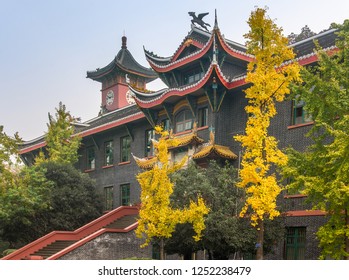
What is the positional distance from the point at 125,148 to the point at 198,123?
7.36m

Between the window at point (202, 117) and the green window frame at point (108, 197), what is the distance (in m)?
8.84

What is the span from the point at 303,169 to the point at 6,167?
37.3ft

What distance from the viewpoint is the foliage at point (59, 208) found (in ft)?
76.7

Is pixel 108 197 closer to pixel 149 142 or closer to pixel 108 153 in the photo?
pixel 108 153

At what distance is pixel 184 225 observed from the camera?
15.8 metres

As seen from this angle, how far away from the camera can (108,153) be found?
1185 inches

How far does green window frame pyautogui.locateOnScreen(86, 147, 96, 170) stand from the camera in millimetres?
31419

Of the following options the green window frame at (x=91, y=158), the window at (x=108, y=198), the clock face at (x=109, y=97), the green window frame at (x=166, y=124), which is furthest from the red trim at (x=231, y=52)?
the clock face at (x=109, y=97)

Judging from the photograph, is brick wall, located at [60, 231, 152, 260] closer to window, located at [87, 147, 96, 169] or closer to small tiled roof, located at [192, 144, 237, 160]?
small tiled roof, located at [192, 144, 237, 160]

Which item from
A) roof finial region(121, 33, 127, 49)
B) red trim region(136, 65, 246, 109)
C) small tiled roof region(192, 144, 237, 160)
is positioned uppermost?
roof finial region(121, 33, 127, 49)

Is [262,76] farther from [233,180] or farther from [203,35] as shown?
[203,35]

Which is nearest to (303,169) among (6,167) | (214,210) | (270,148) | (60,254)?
(270,148)

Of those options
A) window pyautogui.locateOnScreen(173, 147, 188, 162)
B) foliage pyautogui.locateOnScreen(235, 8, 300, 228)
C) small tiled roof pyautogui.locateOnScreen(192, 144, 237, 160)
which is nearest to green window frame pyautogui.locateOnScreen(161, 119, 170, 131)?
window pyautogui.locateOnScreen(173, 147, 188, 162)

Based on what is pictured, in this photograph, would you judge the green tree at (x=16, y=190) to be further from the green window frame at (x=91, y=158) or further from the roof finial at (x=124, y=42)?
the roof finial at (x=124, y=42)
